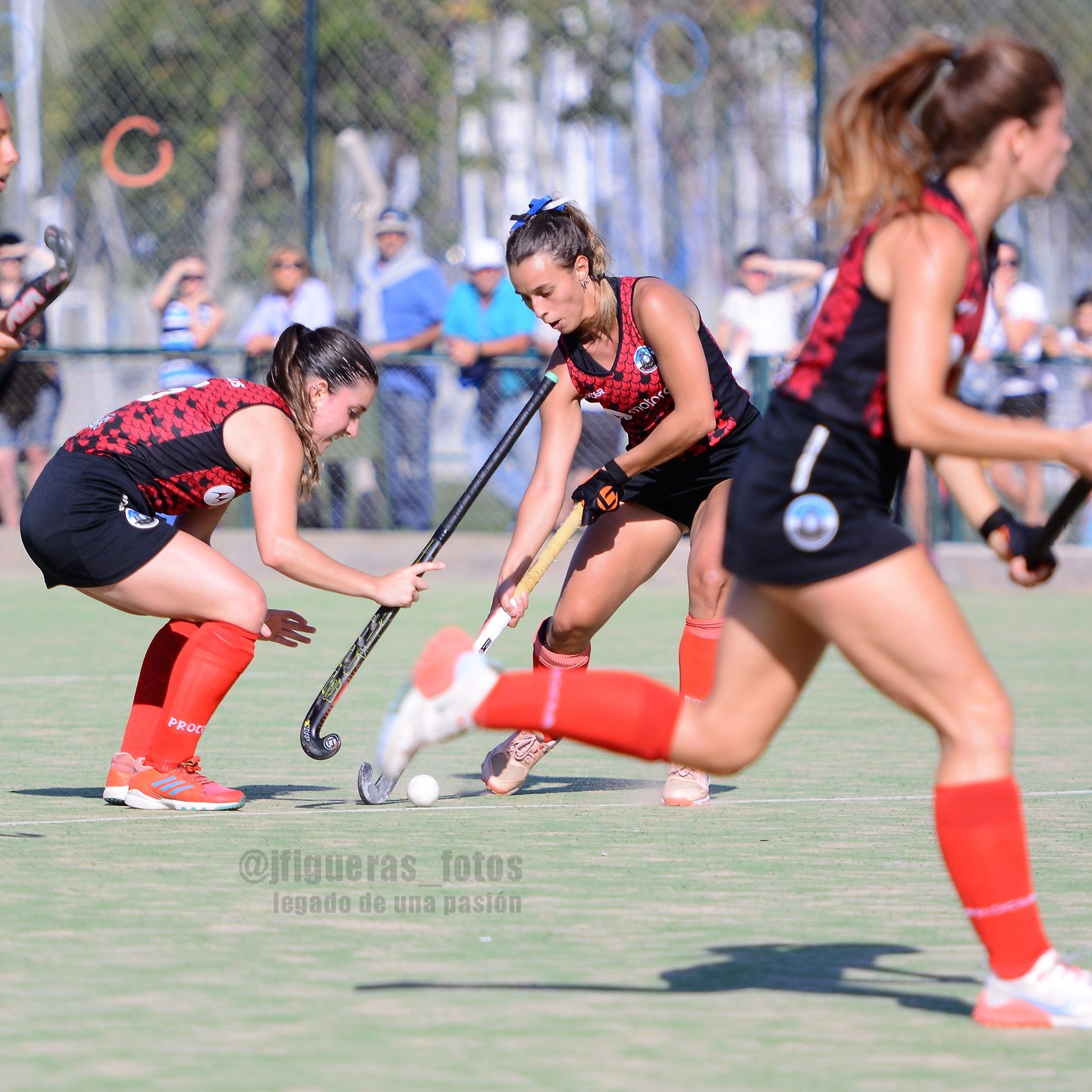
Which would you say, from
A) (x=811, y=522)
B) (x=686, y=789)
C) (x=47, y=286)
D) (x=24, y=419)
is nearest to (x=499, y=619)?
(x=686, y=789)

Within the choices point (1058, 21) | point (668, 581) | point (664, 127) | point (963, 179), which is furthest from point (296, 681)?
point (664, 127)

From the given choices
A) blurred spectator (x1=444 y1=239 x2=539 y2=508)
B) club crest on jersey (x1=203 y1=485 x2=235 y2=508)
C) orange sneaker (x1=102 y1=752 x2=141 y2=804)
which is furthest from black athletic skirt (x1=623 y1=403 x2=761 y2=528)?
blurred spectator (x1=444 y1=239 x2=539 y2=508)

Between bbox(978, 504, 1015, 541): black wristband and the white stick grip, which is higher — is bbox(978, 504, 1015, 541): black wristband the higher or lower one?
the higher one

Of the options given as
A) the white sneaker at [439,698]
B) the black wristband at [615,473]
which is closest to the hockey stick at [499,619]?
the black wristband at [615,473]

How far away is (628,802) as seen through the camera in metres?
6.04

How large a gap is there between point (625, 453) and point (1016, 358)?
7.36 metres

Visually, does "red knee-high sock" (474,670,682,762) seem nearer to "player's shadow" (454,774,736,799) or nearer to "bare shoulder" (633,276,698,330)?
"bare shoulder" (633,276,698,330)

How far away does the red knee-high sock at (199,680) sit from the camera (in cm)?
561

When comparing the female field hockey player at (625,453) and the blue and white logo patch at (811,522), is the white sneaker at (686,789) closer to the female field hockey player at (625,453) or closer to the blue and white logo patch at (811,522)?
the female field hockey player at (625,453)

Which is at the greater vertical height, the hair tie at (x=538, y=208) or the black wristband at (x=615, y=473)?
the hair tie at (x=538, y=208)

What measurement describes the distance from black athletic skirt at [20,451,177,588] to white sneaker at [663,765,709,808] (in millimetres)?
1556

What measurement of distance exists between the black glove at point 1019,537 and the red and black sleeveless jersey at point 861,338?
1.13 ft

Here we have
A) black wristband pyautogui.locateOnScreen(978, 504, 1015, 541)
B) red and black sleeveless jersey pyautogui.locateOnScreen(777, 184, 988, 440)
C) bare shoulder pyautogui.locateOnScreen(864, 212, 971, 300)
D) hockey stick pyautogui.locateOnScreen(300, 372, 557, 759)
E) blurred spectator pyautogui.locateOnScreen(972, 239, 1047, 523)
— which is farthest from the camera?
blurred spectator pyautogui.locateOnScreen(972, 239, 1047, 523)

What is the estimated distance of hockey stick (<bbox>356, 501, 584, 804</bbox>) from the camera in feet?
19.2
